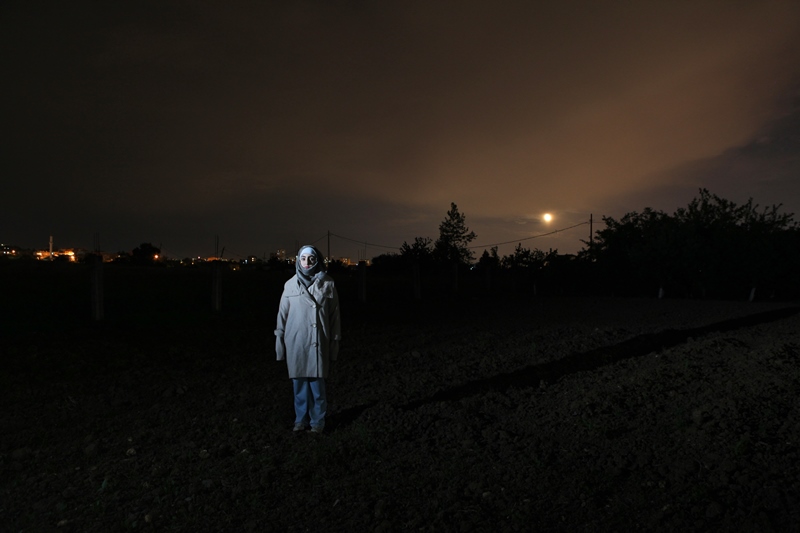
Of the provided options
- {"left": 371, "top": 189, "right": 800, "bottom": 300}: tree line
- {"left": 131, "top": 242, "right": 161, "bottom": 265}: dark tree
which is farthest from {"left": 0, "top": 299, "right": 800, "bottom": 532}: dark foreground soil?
{"left": 131, "top": 242, "right": 161, "bottom": 265}: dark tree

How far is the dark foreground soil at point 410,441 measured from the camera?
3.89 m

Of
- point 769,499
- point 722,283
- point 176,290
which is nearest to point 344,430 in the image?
point 769,499

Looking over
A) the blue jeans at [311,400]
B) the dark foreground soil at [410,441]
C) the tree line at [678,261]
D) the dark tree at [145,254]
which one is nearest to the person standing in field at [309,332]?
the blue jeans at [311,400]

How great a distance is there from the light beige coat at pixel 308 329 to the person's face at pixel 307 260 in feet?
0.53

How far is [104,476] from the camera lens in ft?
16.4

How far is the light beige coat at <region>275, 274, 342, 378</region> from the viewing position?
18.4 feet

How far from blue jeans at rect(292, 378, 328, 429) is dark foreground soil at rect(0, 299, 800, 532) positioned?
232 millimetres

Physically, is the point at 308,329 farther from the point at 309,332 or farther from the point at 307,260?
the point at 307,260

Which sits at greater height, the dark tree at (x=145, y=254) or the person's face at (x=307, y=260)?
the dark tree at (x=145, y=254)

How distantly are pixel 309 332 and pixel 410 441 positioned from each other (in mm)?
1454

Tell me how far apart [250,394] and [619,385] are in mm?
4790

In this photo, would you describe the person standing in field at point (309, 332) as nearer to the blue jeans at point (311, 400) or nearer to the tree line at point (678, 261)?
the blue jeans at point (311, 400)

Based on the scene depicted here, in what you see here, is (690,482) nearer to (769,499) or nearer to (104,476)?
(769,499)

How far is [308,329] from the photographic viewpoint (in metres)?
5.66
